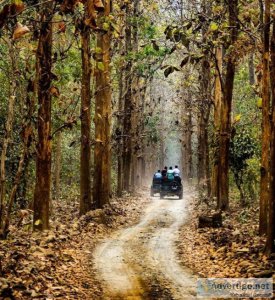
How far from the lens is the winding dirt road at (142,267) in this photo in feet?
24.5

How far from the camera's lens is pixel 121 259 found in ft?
33.1

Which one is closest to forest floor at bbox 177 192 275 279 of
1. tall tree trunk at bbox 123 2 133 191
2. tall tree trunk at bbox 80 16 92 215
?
tall tree trunk at bbox 80 16 92 215

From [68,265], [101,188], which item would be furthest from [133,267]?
[101,188]

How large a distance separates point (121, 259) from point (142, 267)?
3.12ft

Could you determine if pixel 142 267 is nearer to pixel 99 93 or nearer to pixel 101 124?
pixel 101 124

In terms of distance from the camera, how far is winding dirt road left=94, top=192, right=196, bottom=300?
7469 mm

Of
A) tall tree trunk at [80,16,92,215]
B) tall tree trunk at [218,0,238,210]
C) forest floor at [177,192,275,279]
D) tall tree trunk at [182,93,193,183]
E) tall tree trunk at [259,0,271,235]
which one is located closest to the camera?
forest floor at [177,192,275,279]

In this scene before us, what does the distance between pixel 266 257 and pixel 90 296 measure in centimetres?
391

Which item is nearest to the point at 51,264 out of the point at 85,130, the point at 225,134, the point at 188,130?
the point at 85,130

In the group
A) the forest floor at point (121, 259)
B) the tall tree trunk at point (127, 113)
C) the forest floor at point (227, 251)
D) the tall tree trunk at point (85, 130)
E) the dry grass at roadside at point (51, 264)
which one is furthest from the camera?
the tall tree trunk at point (127, 113)

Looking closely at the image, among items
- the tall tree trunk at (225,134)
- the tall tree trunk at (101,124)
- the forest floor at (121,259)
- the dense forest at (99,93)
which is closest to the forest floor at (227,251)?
the forest floor at (121,259)

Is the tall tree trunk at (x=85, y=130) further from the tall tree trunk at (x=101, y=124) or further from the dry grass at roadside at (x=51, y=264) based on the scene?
the dry grass at roadside at (x=51, y=264)

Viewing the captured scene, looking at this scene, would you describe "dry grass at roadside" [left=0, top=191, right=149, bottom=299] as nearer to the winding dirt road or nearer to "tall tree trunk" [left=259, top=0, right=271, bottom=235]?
the winding dirt road

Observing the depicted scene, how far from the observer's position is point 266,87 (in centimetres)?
1032
